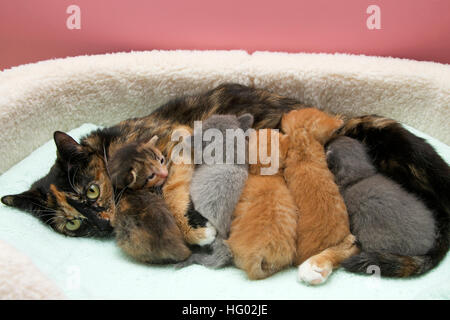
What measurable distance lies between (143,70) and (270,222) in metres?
1.16

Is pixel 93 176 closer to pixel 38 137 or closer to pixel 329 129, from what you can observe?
pixel 38 137

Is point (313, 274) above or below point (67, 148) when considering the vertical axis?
below

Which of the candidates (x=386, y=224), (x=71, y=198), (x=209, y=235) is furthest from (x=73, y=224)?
(x=386, y=224)

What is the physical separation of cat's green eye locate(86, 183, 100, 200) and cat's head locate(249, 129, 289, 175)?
627 mm

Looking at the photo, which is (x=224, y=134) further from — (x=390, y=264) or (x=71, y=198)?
(x=390, y=264)

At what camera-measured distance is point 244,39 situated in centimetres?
223

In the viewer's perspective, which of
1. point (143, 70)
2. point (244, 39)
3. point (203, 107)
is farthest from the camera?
point (244, 39)

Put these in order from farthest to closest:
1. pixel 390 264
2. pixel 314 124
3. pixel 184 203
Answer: pixel 314 124, pixel 184 203, pixel 390 264

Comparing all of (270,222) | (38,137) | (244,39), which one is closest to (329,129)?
(270,222)

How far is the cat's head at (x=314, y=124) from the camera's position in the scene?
5.54 feet

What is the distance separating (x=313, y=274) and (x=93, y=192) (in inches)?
35.7

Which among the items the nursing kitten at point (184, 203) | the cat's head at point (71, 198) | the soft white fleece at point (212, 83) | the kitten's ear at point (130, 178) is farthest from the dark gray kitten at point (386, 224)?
the cat's head at point (71, 198)

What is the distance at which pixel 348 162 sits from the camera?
5.20ft

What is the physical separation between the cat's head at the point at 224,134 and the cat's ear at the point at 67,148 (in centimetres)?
48
